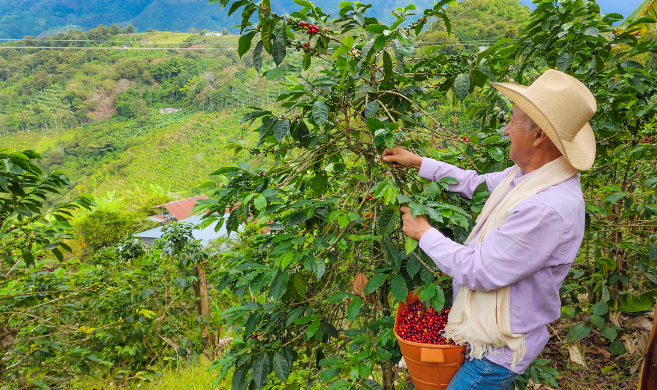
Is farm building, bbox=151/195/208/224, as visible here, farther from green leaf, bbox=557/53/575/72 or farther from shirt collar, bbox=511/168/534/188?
shirt collar, bbox=511/168/534/188

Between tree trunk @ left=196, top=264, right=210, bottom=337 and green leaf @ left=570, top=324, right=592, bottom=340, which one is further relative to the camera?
tree trunk @ left=196, top=264, right=210, bottom=337

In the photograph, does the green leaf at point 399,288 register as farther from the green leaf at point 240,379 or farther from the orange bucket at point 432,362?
the green leaf at point 240,379

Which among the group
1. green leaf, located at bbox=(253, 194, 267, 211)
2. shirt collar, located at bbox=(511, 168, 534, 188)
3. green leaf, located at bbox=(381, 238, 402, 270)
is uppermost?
shirt collar, located at bbox=(511, 168, 534, 188)

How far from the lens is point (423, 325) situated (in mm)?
1197

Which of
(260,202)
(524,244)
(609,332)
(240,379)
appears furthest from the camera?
(609,332)

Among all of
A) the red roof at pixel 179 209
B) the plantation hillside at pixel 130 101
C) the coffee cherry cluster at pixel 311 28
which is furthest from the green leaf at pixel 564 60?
the plantation hillside at pixel 130 101

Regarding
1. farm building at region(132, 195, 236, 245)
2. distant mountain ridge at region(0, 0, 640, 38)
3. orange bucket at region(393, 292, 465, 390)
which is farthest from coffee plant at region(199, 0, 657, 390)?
distant mountain ridge at region(0, 0, 640, 38)

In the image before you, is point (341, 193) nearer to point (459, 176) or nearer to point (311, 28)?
point (459, 176)

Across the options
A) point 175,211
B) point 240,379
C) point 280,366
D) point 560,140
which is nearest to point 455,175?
point 560,140

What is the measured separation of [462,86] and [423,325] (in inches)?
33.8

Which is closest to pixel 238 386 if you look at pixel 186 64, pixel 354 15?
pixel 354 15

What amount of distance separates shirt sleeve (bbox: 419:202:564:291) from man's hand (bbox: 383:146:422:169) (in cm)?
48

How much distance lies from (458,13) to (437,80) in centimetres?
2280

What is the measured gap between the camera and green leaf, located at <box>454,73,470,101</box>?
1.41 m
